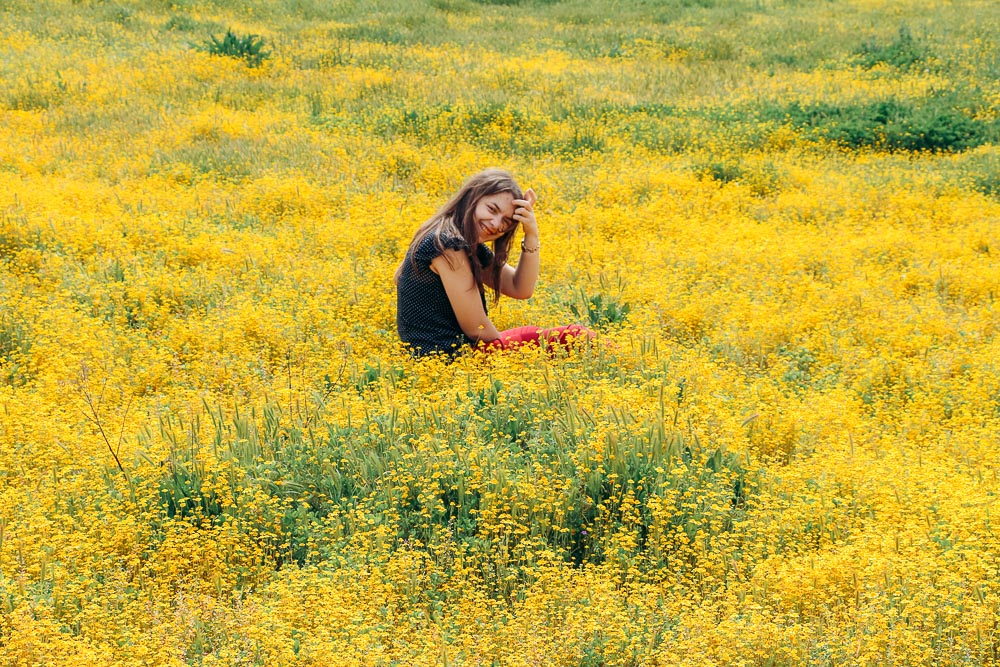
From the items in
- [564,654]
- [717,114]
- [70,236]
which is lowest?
[564,654]

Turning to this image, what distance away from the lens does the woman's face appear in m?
5.88

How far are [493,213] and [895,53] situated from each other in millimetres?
14031

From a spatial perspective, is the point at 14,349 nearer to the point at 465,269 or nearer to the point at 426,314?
the point at 426,314

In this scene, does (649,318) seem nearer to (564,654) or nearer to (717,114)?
(564,654)

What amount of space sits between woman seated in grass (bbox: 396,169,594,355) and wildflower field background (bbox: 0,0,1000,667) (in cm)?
32

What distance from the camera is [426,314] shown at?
6145mm

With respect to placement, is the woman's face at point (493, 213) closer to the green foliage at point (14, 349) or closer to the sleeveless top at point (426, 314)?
the sleeveless top at point (426, 314)

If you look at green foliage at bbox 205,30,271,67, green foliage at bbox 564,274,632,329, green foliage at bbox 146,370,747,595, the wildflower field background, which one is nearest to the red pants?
the wildflower field background

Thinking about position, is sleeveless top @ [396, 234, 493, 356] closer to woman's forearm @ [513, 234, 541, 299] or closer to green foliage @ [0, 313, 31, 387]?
woman's forearm @ [513, 234, 541, 299]

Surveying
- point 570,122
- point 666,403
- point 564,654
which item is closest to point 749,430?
point 666,403

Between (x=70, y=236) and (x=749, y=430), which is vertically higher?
(x=70, y=236)

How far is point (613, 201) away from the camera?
10.3 m

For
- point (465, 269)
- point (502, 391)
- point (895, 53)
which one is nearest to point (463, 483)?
point (502, 391)

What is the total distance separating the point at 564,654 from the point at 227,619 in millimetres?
1283
